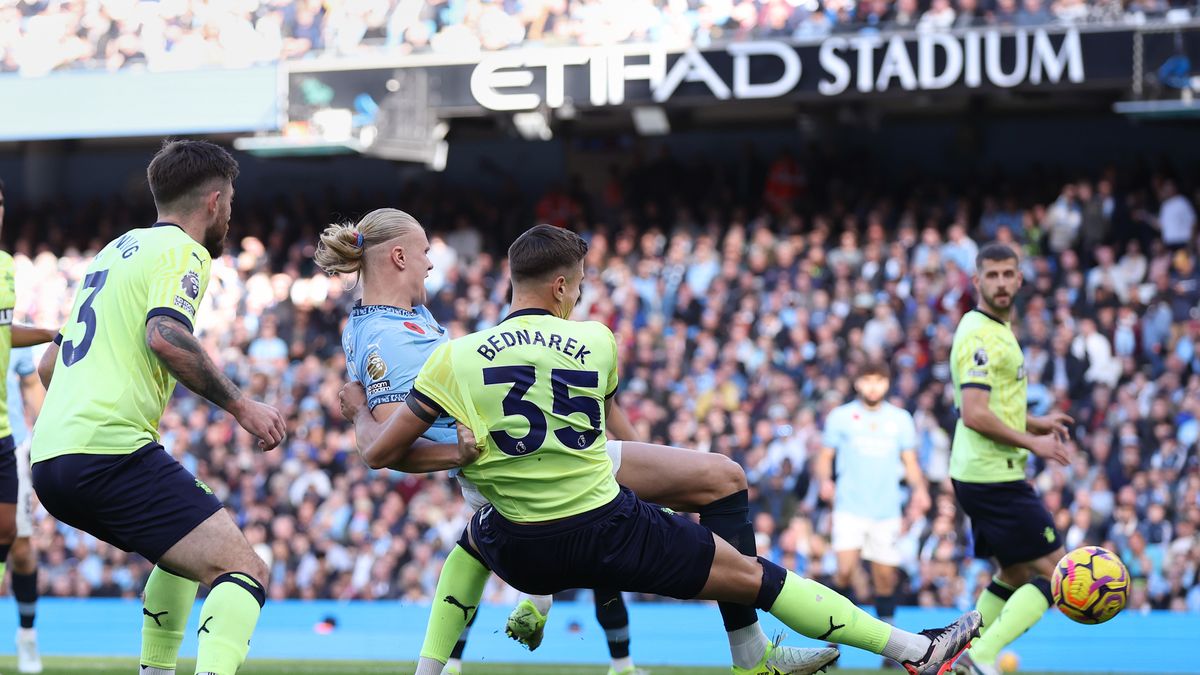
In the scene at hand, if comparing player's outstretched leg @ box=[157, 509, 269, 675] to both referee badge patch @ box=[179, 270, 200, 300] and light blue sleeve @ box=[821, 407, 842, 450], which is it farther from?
light blue sleeve @ box=[821, 407, 842, 450]

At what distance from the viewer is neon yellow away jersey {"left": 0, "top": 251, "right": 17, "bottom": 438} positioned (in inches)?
283

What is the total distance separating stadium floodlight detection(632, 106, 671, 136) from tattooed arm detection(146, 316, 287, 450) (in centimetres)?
1401

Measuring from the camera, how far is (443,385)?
5.15 meters

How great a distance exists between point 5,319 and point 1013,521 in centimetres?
565

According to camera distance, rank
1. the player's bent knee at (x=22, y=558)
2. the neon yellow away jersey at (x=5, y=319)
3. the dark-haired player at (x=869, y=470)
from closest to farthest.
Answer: the neon yellow away jersey at (x=5, y=319) → the player's bent knee at (x=22, y=558) → the dark-haired player at (x=869, y=470)

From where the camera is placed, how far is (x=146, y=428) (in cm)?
530

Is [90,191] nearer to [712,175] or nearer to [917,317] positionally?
[712,175]

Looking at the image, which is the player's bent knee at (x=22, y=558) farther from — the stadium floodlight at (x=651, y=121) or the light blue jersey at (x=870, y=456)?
the stadium floodlight at (x=651, y=121)

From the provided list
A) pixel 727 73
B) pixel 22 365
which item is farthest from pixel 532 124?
pixel 22 365

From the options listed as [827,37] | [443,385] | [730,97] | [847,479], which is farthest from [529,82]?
[443,385]

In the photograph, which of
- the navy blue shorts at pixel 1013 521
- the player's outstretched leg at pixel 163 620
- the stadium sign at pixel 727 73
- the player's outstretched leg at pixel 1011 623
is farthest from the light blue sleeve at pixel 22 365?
the stadium sign at pixel 727 73

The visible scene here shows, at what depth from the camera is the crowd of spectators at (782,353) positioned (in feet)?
45.9

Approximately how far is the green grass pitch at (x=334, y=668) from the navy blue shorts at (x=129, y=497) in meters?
4.14

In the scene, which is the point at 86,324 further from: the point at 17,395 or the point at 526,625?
the point at 17,395
